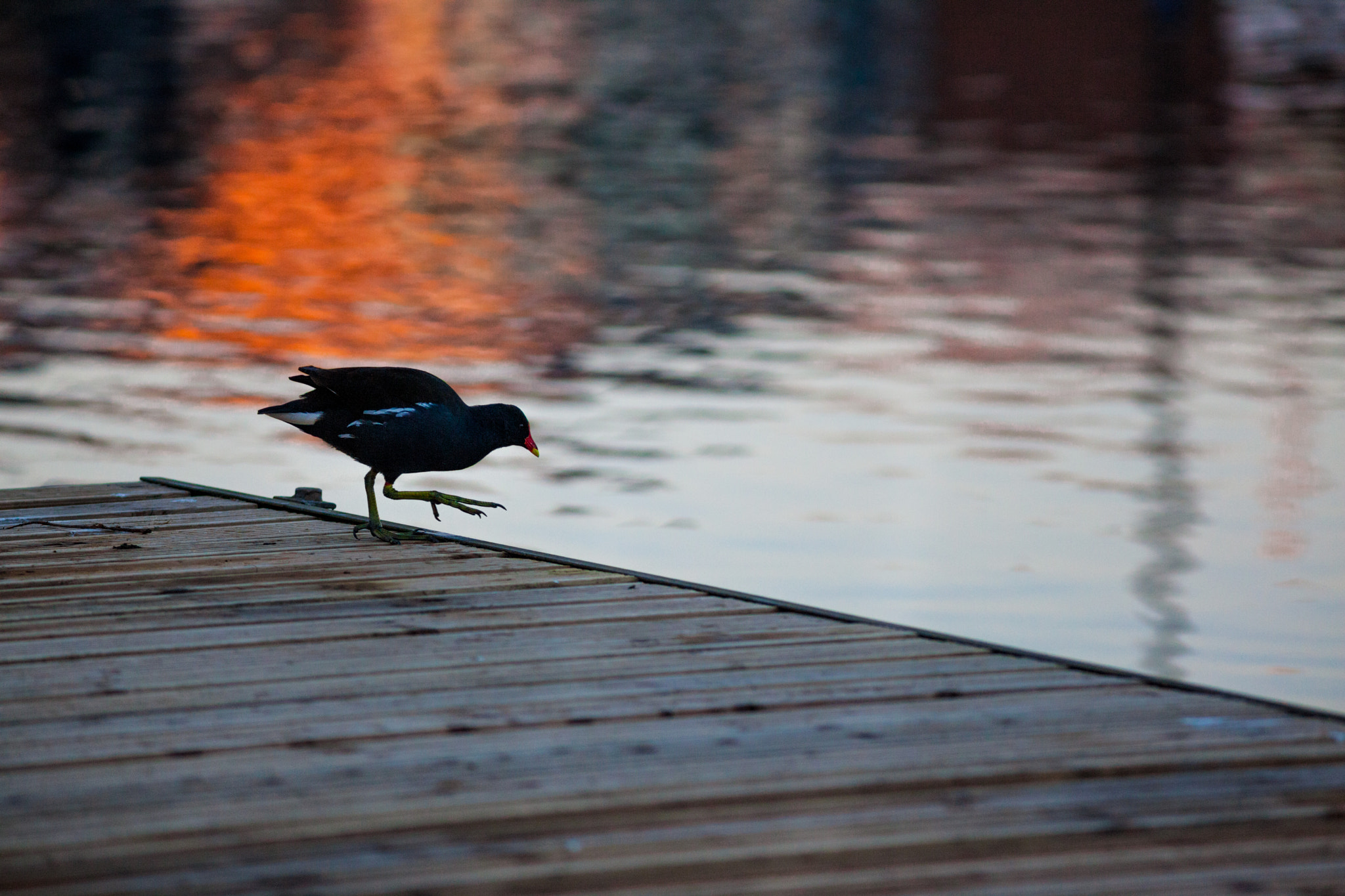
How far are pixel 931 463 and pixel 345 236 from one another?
8898mm

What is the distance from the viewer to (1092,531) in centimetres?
848

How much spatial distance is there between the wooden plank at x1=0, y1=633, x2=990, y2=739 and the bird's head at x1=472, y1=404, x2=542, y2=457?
1521 millimetres

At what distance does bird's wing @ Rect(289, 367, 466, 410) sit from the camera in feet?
17.0

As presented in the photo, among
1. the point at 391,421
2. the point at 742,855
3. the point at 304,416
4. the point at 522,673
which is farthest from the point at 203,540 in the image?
the point at 742,855

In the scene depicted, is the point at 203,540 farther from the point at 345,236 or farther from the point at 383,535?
the point at 345,236

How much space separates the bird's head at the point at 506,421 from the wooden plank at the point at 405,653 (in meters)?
1.28

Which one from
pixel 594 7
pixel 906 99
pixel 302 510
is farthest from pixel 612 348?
pixel 594 7

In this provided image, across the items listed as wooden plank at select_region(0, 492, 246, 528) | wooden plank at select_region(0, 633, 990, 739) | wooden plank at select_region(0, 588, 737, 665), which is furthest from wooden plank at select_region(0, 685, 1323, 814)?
wooden plank at select_region(0, 492, 246, 528)

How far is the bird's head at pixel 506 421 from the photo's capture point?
17.7 ft

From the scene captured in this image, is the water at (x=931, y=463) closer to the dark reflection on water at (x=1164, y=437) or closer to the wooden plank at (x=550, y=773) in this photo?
the dark reflection on water at (x=1164, y=437)

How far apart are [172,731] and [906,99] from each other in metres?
28.1

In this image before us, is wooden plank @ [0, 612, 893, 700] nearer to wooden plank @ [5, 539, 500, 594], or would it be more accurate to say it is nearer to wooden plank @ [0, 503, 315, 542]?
wooden plank @ [5, 539, 500, 594]

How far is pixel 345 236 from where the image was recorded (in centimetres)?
1672

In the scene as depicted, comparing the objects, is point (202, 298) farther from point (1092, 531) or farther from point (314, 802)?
point (314, 802)
